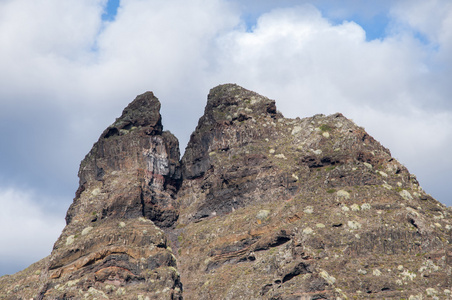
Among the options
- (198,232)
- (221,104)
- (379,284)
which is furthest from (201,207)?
(379,284)

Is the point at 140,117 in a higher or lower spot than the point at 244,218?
higher

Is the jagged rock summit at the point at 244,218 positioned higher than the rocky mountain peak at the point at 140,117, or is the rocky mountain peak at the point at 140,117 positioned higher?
the rocky mountain peak at the point at 140,117

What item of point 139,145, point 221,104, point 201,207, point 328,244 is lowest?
point 328,244

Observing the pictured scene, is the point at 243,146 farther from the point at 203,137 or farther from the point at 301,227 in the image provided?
the point at 301,227

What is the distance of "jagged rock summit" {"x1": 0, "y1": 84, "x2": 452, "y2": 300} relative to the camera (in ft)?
380

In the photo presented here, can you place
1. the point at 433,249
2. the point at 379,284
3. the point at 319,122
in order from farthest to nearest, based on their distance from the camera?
the point at 319,122
the point at 433,249
the point at 379,284

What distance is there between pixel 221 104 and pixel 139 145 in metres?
24.3

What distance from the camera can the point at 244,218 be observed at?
139 m

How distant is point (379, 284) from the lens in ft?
362

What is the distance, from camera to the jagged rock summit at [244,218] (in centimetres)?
11581

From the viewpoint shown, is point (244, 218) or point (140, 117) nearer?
point (244, 218)

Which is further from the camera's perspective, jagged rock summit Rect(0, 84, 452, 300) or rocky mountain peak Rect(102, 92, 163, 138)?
rocky mountain peak Rect(102, 92, 163, 138)

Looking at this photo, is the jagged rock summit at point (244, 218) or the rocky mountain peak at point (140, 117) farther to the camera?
the rocky mountain peak at point (140, 117)

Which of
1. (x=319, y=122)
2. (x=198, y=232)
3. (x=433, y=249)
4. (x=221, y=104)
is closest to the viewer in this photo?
(x=433, y=249)
